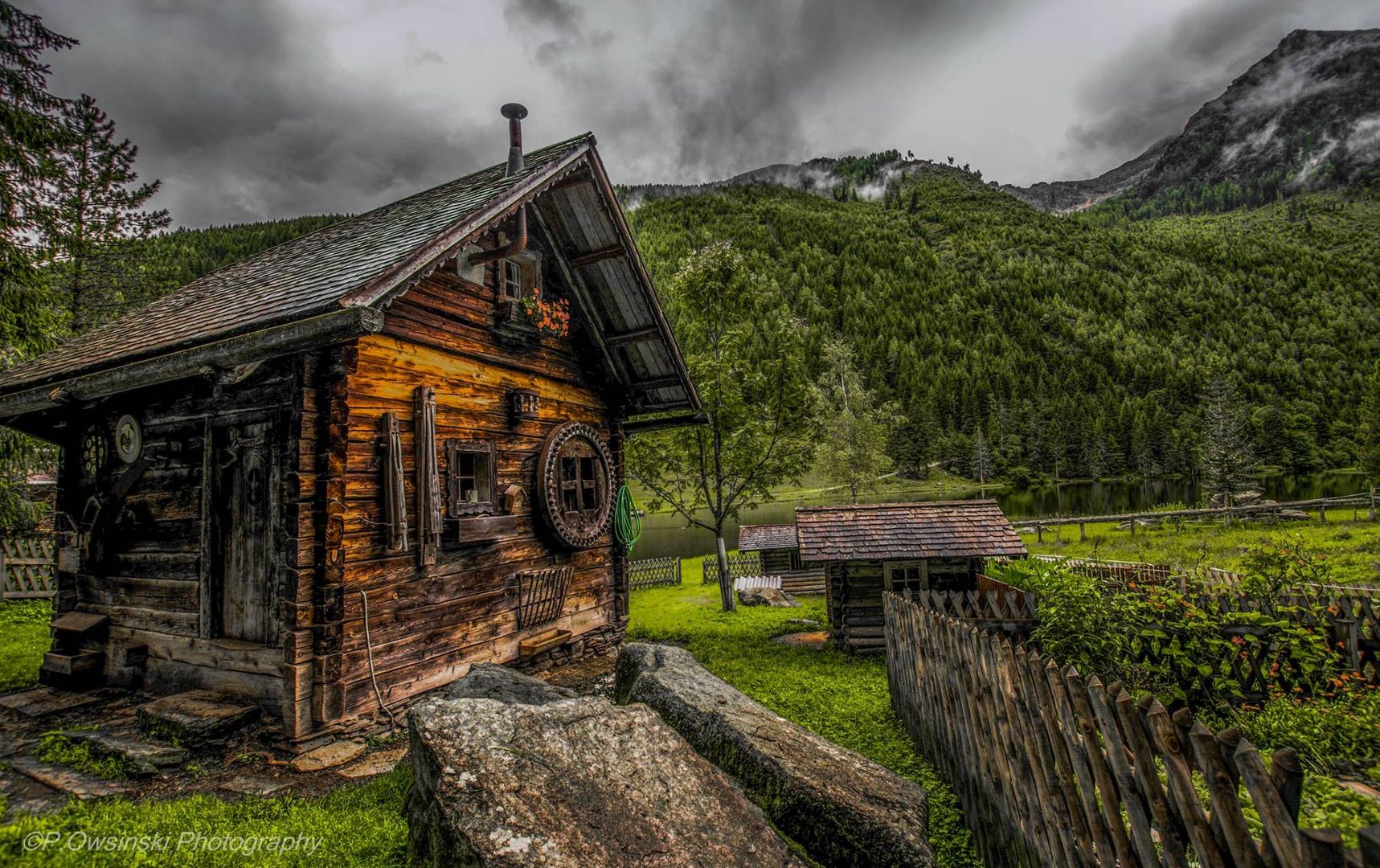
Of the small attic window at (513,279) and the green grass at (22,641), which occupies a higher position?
the small attic window at (513,279)

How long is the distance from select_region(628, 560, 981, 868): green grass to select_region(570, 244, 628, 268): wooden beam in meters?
7.76

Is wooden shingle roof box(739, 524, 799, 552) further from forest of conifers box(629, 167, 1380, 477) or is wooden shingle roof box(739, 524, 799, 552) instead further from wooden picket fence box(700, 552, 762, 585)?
Answer: forest of conifers box(629, 167, 1380, 477)

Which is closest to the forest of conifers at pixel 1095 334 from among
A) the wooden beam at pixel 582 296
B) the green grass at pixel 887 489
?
the green grass at pixel 887 489

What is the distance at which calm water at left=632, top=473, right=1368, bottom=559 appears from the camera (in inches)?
1984

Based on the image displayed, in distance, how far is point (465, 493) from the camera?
29.8 ft

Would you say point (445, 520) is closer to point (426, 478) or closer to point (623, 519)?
point (426, 478)

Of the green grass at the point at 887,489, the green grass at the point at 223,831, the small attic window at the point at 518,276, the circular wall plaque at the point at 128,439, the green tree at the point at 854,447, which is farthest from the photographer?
the green grass at the point at 887,489

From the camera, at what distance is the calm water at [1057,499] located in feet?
165

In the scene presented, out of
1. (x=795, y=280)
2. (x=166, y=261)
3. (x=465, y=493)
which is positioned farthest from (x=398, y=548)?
(x=795, y=280)

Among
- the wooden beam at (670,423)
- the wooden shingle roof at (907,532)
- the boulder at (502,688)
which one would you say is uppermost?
the wooden beam at (670,423)

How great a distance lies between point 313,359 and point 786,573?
888 inches

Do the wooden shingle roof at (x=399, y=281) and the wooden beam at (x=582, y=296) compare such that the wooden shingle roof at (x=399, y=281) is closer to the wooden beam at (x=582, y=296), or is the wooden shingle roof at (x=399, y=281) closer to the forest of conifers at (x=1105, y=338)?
the wooden beam at (x=582, y=296)

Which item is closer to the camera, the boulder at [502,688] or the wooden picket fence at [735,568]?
the boulder at [502,688]

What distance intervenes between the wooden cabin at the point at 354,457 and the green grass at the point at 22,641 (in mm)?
1484
